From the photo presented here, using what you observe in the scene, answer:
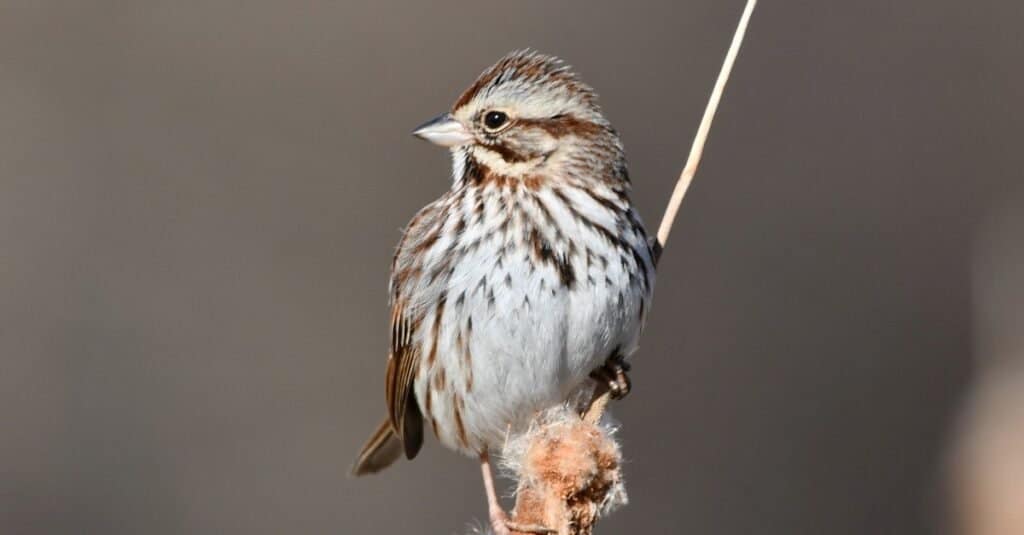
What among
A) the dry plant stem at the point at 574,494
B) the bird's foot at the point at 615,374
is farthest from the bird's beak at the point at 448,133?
the dry plant stem at the point at 574,494

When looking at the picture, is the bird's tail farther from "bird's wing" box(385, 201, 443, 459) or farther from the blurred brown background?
the blurred brown background

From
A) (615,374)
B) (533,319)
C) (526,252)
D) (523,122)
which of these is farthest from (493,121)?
(615,374)

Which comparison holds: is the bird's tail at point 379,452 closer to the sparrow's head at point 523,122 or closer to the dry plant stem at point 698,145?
the sparrow's head at point 523,122

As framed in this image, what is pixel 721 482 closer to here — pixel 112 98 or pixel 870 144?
pixel 870 144

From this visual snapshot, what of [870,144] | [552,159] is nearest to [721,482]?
[870,144]

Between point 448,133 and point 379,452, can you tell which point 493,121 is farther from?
point 379,452

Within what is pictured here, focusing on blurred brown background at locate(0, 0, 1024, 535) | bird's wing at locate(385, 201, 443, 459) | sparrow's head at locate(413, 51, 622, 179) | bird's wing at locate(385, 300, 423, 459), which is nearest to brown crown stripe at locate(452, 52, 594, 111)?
sparrow's head at locate(413, 51, 622, 179)
